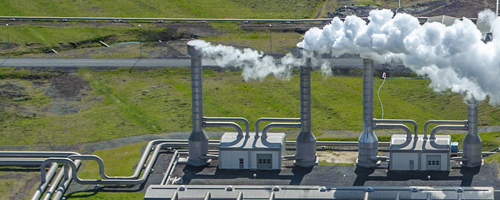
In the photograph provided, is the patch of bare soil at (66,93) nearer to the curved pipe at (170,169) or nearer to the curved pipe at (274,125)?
the curved pipe at (170,169)

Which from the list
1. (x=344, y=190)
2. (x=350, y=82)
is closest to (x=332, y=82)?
(x=350, y=82)

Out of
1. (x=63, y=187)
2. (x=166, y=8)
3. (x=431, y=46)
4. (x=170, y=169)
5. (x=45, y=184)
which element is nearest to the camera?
(x=431, y=46)

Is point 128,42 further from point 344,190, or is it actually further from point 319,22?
point 344,190

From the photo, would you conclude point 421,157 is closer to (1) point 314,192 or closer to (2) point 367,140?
(2) point 367,140

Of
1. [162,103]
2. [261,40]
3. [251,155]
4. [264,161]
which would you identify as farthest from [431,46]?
[261,40]

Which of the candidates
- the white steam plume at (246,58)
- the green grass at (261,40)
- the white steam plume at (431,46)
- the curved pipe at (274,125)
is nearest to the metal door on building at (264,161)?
the curved pipe at (274,125)

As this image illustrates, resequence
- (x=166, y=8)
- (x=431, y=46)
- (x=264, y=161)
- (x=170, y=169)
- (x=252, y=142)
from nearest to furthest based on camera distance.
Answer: (x=431, y=46) < (x=264, y=161) < (x=170, y=169) < (x=252, y=142) < (x=166, y=8)
